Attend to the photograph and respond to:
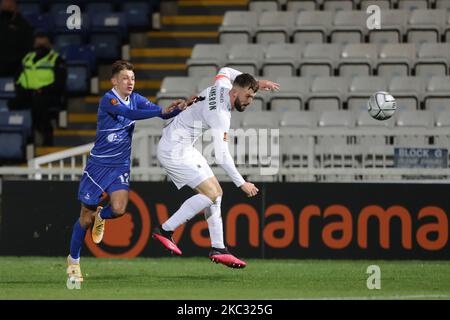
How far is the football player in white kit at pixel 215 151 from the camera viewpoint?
1291cm

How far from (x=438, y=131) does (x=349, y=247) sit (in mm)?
1866

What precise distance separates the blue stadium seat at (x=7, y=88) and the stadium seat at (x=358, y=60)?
5531 mm

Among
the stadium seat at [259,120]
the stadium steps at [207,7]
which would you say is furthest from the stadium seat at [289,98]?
the stadium steps at [207,7]

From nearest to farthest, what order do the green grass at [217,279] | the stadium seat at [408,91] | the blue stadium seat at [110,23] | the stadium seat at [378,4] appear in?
1. the green grass at [217,279]
2. the stadium seat at [408,91]
3. the stadium seat at [378,4]
4. the blue stadium seat at [110,23]

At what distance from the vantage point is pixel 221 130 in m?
12.8

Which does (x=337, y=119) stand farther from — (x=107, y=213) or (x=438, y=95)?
(x=107, y=213)

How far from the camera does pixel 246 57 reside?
20078 millimetres

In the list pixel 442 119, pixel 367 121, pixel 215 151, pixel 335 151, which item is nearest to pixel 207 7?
pixel 367 121

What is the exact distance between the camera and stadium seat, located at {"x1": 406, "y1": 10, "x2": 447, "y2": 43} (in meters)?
20.0

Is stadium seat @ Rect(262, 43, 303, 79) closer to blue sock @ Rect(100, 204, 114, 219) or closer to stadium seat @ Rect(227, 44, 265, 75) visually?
stadium seat @ Rect(227, 44, 265, 75)

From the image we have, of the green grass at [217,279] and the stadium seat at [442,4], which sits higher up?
the stadium seat at [442,4]

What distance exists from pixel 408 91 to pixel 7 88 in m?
6.88

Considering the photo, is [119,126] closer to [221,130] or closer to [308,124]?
[221,130]

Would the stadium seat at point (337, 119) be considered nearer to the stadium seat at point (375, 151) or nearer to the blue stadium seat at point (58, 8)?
the stadium seat at point (375, 151)
